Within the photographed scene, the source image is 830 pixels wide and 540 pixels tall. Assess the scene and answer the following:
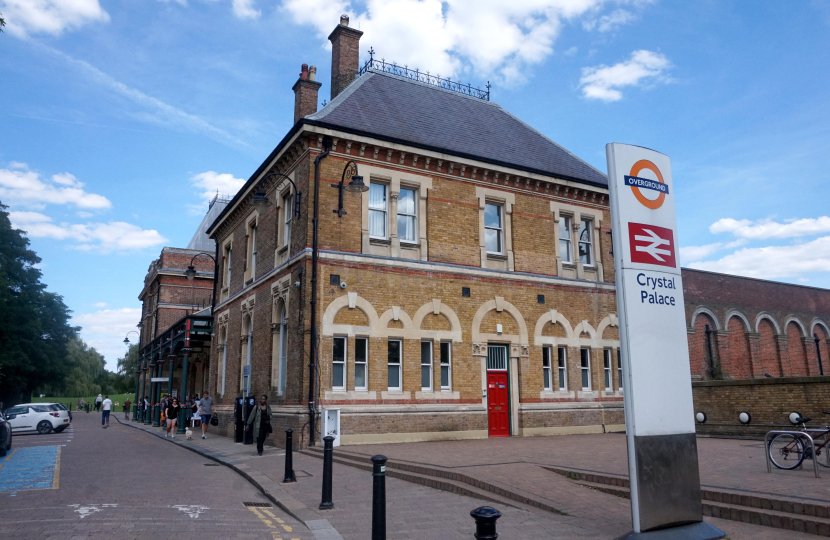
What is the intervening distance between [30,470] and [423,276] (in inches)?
438

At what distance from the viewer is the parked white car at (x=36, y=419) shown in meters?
29.4

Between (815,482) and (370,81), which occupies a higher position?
(370,81)

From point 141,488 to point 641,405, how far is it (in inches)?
343

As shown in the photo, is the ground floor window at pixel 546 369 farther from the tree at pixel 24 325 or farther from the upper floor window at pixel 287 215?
A: the tree at pixel 24 325

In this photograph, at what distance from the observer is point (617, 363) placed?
2244cm

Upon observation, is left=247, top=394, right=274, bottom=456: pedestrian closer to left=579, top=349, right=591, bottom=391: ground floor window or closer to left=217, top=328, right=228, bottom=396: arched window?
left=217, top=328, right=228, bottom=396: arched window

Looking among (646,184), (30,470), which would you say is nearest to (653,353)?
(646,184)

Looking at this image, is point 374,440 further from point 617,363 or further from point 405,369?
point 617,363

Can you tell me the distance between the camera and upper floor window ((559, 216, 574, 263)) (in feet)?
73.4

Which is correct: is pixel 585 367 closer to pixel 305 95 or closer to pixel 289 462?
pixel 289 462

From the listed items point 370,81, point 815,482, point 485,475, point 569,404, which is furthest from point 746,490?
point 370,81

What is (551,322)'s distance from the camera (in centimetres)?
2103

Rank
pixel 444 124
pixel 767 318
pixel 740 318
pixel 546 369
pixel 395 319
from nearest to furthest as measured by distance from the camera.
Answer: pixel 395 319 < pixel 546 369 < pixel 444 124 < pixel 740 318 < pixel 767 318

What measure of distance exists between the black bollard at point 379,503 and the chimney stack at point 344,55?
18726 mm
